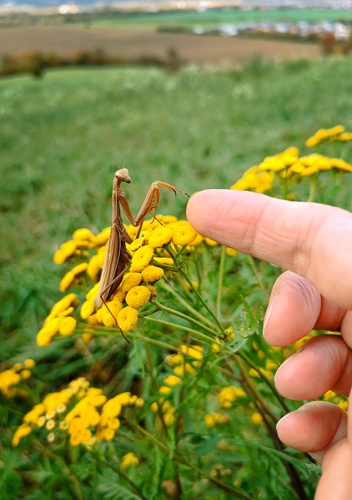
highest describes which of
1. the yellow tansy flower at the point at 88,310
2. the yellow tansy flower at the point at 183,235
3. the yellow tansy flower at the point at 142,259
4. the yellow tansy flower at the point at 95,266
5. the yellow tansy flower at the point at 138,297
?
the yellow tansy flower at the point at 183,235

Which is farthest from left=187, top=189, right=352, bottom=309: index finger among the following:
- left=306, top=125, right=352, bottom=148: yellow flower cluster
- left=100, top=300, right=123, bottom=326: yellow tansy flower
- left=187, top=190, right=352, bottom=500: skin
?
left=306, top=125, right=352, bottom=148: yellow flower cluster

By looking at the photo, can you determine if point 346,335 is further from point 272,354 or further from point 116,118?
point 116,118

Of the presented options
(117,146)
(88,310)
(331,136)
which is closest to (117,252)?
(88,310)

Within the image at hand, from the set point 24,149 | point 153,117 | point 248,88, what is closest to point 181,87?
point 248,88

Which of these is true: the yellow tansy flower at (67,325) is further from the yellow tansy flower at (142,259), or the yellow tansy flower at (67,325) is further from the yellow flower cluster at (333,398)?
the yellow flower cluster at (333,398)

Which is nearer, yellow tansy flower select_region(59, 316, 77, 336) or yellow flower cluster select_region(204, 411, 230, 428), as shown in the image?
yellow tansy flower select_region(59, 316, 77, 336)

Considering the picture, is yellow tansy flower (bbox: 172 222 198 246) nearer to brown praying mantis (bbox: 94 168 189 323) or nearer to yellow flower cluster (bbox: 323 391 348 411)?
brown praying mantis (bbox: 94 168 189 323)

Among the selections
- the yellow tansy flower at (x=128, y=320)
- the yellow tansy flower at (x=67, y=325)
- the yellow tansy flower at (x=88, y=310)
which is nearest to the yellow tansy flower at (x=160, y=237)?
the yellow tansy flower at (x=128, y=320)
